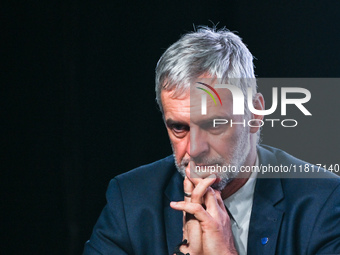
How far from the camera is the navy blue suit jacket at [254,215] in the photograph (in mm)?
2006

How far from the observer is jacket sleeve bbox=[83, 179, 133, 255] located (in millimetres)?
2121

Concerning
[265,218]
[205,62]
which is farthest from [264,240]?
[205,62]

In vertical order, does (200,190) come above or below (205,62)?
below

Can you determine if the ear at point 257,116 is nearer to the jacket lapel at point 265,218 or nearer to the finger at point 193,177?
the jacket lapel at point 265,218

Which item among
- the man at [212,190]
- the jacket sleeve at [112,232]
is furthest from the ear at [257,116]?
the jacket sleeve at [112,232]

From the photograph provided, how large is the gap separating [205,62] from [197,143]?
1.11 ft

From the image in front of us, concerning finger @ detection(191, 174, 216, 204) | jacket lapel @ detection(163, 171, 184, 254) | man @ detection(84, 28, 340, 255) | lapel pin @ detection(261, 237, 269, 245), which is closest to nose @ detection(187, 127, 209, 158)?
man @ detection(84, 28, 340, 255)

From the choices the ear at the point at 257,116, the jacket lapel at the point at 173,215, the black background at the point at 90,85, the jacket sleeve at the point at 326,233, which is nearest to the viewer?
the jacket sleeve at the point at 326,233

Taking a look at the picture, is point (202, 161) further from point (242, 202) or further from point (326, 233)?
point (326, 233)

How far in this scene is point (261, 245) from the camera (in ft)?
6.58

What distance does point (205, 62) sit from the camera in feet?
6.59

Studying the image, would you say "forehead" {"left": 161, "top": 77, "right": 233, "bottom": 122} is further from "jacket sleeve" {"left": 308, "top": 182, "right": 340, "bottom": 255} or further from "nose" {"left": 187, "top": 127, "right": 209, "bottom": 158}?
"jacket sleeve" {"left": 308, "top": 182, "right": 340, "bottom": 255}

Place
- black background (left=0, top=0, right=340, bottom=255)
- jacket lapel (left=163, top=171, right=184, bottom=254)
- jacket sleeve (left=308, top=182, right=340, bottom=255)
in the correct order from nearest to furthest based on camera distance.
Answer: jacket sleeve (left=308, top=182, right=340, bottom=255) → jacket lapel (left=163, top=171, right=184, bottom=254) → black background (left=0, top=0, right=340, bottom=255)

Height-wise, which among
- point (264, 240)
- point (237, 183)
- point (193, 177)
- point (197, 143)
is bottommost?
point (264, 240)
